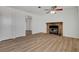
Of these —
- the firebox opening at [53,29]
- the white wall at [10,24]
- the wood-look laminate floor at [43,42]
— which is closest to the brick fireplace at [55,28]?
the firebox opening at [53,29]

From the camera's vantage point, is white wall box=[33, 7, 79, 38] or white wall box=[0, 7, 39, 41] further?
white wall box=[0, 7, 39, 41]

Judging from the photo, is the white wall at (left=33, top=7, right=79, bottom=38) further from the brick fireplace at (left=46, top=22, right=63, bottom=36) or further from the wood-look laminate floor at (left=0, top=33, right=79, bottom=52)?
the wood-look laminate floor at (left=0, top=33, right=79, bottom=52)

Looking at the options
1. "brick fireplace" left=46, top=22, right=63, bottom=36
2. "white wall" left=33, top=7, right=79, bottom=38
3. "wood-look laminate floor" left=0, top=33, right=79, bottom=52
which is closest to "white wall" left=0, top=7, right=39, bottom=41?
"wood-look laminate floor" left=0, top=33, right=79, bottom=52

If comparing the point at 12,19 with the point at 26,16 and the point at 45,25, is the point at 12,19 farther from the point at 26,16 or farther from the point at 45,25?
the point at 45,25

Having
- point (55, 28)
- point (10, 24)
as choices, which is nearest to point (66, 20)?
point (55, 28)

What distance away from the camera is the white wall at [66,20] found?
3.27 metres

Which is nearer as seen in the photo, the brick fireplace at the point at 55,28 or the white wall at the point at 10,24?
the brick fireplace at the point at 55,28

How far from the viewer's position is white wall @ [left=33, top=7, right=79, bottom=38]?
3.27 m

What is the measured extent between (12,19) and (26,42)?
60.6 inches

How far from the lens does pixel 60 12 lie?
132 inches

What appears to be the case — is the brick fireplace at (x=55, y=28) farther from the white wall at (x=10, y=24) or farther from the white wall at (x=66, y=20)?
the white wall at (x=10, y=24)

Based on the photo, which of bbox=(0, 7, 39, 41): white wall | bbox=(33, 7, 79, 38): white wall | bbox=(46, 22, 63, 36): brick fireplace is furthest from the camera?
bbox=(0, 7, 39, 41): white wall

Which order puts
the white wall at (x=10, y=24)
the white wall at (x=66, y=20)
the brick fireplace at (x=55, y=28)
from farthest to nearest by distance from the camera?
the white wall at (x=10, y=24) < the brick fireplace at (x=55, y=28) < the white wall at (x=66, y=20)
